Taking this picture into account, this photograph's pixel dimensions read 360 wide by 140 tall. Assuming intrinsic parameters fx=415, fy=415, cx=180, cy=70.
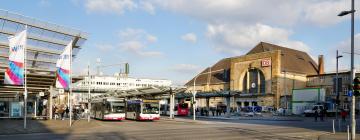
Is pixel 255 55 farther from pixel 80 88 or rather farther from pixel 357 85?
pixel 357 85

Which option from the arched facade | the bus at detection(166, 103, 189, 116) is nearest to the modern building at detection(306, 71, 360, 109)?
the arched facade

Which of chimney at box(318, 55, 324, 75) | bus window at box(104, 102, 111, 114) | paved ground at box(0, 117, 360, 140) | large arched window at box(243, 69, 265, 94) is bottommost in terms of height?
paved ground at box(0, 117, 360, 140)

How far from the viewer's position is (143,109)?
41.9 metres

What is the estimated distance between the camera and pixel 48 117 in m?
41.4

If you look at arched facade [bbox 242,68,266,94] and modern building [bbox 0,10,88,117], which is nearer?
modern building [bbox 0,10,88,117]

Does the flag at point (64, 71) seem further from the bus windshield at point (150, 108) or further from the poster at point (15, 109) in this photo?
the bus windshield at point (150, 108)

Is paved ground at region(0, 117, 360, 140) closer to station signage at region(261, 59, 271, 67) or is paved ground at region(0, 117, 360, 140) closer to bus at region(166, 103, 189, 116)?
bus at region(166, 103, 189, 116)

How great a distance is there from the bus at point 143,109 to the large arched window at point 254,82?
51203 millimetres

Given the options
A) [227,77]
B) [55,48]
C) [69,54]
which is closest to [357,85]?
[69,54]

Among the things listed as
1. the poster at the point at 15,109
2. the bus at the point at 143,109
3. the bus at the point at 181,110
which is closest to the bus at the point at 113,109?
the bus at the point at 143,109

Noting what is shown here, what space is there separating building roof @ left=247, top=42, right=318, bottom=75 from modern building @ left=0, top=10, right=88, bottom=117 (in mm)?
51292

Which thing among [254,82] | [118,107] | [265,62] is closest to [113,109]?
[118,107]

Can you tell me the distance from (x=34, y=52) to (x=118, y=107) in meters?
16.4

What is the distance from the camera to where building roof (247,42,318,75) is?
91875mm
